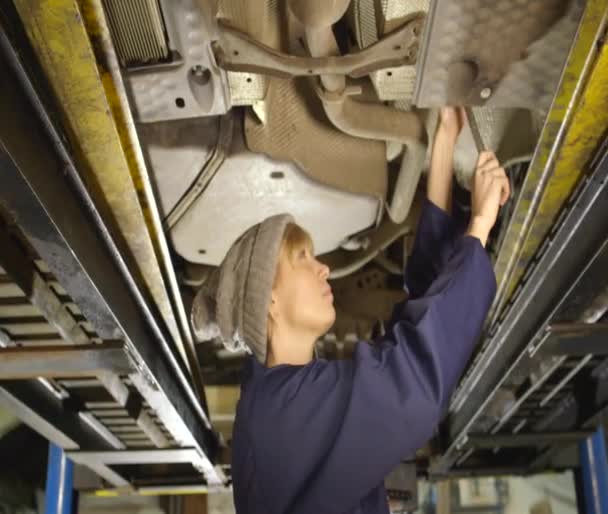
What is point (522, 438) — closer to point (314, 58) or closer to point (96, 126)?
point (314, 58)

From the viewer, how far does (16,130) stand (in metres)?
1.00

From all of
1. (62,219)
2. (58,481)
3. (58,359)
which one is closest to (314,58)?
(62,219)

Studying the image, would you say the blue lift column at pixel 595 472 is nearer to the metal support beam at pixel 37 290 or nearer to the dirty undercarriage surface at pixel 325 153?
the dirty undercarriage surface at pixel 325 153

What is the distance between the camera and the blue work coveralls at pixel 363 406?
1.18 meters

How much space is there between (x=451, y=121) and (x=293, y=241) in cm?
41

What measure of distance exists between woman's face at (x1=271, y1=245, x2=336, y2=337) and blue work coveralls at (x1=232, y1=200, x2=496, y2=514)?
124 millimetres

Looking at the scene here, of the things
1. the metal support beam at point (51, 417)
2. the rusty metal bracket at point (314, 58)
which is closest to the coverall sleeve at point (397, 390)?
the rusty metal bracket at point (314, 58)

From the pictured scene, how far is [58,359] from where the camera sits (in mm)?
1576

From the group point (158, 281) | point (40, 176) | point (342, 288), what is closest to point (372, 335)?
point (342, 288)

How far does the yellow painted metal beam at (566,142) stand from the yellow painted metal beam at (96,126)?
29.2 inches

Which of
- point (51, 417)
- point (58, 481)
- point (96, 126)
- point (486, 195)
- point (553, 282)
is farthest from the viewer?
point (58, 481)

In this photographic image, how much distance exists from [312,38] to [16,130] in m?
0.53

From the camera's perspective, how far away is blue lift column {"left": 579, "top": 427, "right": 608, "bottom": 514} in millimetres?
2348

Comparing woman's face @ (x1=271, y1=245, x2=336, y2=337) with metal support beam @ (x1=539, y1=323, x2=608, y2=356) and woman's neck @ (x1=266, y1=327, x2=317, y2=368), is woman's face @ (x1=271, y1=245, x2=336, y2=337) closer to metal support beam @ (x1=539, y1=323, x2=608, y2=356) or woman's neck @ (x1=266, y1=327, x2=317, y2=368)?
woman's neck @ (x1=266, y1=327, x2=317, y2=368)
